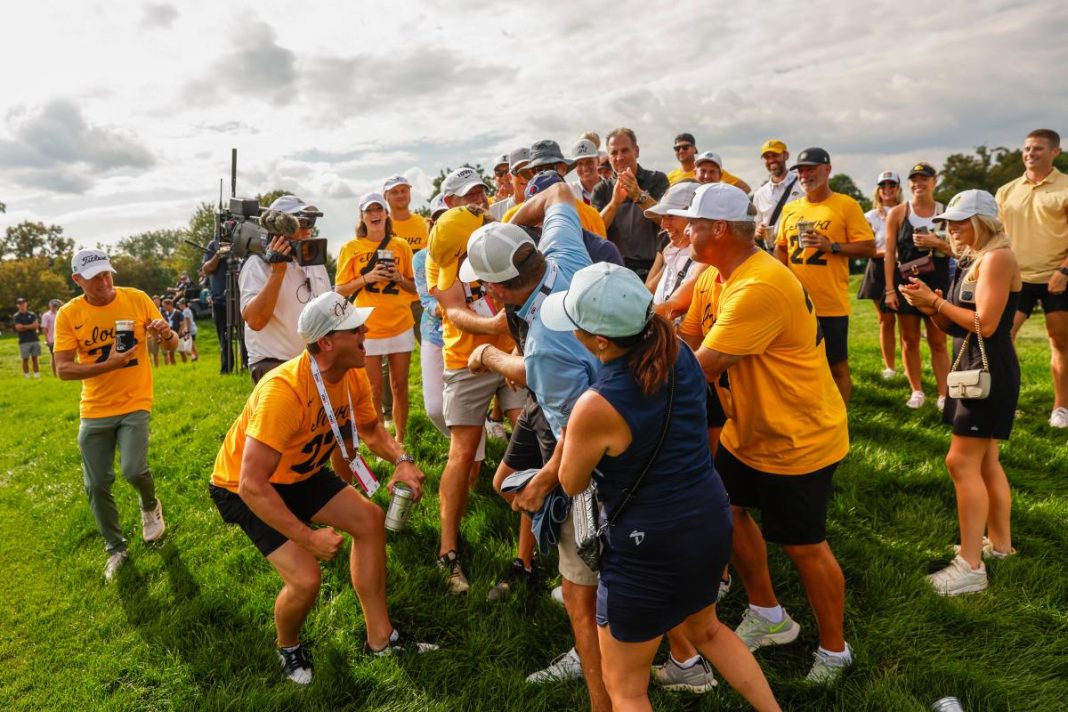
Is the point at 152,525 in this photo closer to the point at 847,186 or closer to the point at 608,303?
the point at 608,303

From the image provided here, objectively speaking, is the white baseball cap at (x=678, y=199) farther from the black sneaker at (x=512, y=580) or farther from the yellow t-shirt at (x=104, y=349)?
the yellow t-shirt at (x=104, y=349)

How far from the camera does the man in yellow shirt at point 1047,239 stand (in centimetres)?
600

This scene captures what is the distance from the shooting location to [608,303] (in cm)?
223

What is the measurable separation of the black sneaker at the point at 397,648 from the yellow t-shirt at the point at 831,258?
427 cm

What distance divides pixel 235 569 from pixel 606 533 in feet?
11.3

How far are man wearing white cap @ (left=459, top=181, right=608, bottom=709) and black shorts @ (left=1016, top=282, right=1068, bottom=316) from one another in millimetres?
5252

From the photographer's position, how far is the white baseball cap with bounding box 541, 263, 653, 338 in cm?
222

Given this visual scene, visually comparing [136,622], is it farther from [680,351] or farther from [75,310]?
[680,351]

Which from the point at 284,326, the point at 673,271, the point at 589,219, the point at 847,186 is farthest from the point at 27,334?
the point at 847,186

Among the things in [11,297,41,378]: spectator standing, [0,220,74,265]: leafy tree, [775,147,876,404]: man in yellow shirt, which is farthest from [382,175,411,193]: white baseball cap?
[0,220,74,265]: leafy tree

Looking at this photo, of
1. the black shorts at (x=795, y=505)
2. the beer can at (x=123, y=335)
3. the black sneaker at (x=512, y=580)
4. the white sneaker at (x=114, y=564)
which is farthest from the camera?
the beer can at (x=123, y=335)

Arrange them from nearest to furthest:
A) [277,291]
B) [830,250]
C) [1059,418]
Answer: [277,291]
[830,250]
[1059,418]

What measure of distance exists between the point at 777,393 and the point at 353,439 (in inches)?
94.4

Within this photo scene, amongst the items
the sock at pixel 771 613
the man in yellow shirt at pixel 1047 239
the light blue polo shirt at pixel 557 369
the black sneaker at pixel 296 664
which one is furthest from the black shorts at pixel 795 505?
the man in yellow shirt at pixel 1047 239
